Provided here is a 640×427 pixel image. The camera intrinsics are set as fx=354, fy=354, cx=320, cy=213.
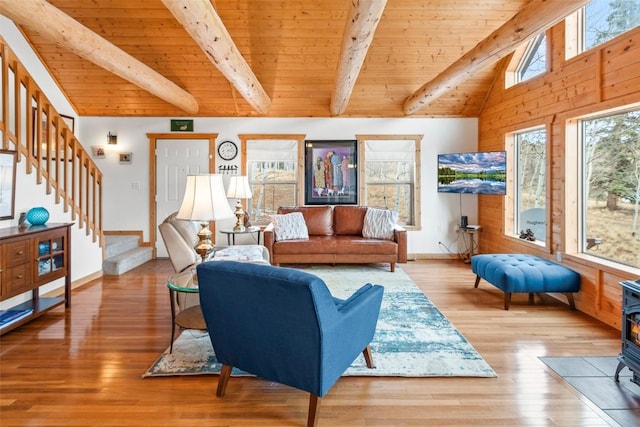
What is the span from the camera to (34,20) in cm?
266

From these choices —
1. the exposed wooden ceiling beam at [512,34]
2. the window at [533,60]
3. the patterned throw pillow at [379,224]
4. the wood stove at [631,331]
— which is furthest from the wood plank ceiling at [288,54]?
the wood stove at [631,331]

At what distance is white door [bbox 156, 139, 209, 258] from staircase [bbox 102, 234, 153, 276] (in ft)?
1.12

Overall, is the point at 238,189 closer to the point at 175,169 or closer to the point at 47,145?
the point at 175,169

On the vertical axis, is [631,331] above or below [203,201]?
below

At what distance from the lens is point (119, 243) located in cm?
556

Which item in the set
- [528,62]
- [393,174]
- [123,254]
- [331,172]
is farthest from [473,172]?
[123,254]

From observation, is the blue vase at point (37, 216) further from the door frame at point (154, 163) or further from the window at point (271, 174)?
the window at point (271, 174)

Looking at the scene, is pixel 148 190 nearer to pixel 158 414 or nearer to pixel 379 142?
pixel 379 142

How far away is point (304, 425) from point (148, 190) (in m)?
5.41

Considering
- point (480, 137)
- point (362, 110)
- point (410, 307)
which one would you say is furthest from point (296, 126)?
point (410, 307)

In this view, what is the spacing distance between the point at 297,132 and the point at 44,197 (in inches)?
146

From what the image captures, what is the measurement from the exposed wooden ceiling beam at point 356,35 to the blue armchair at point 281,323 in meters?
1.84

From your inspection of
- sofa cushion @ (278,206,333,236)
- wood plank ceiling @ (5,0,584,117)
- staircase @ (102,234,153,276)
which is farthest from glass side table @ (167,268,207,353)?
wood plank ceiling @ (5,0,584,117)

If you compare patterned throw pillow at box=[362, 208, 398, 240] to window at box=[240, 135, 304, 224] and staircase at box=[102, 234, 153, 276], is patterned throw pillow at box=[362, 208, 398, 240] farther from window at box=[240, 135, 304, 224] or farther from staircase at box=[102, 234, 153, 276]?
staircase at box=[102, 234, 153, 276]
